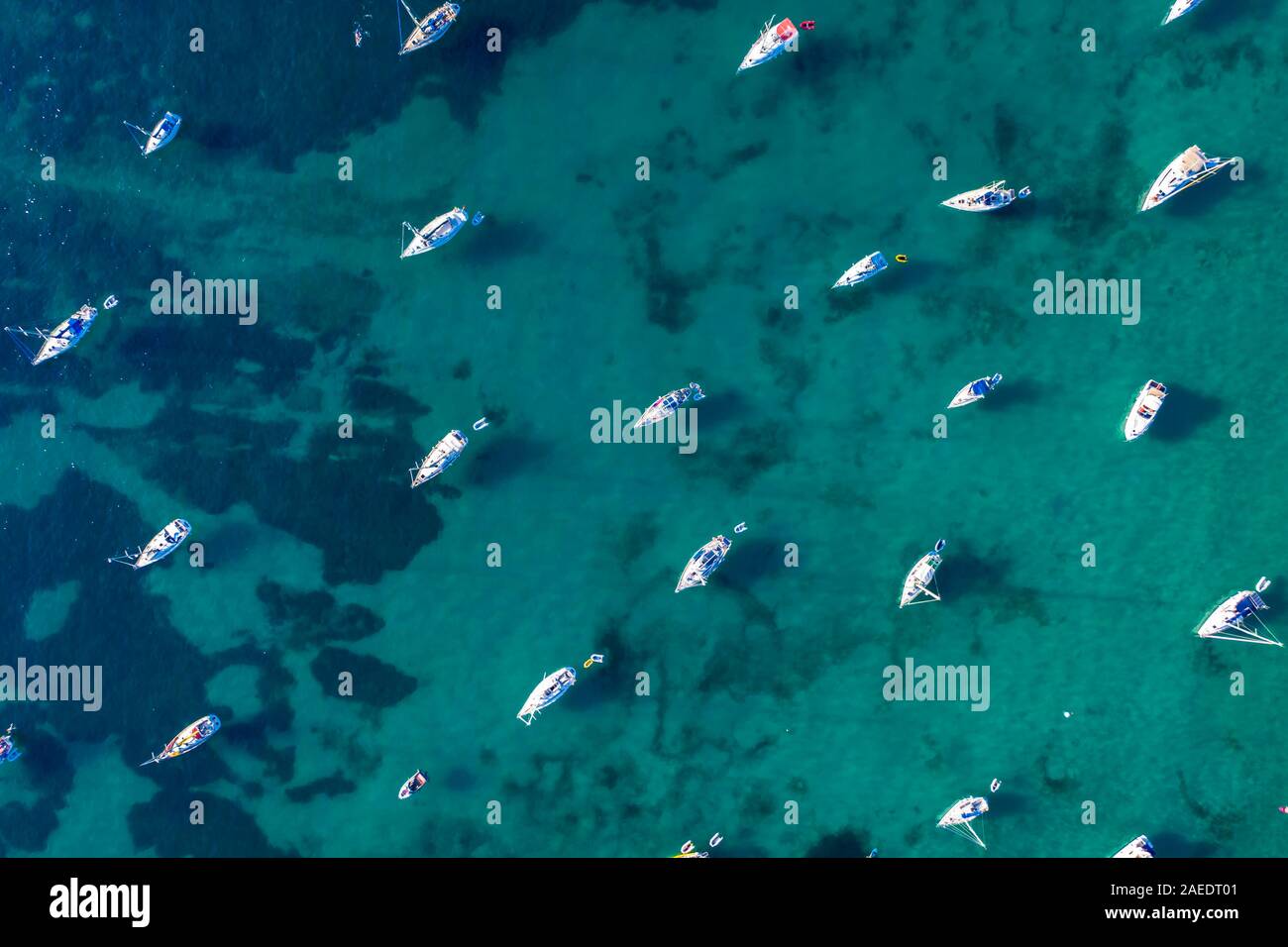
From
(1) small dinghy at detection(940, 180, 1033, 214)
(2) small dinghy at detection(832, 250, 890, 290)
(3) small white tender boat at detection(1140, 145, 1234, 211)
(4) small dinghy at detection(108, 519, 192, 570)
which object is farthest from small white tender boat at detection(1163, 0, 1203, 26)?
(4) small dinghy at detection(108, 519, 192, 570)

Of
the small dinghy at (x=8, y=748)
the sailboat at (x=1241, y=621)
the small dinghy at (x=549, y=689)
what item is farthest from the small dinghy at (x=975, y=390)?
the small dinghy at (x=8, y=748)

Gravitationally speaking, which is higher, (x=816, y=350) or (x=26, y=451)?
(x=816, y=350)

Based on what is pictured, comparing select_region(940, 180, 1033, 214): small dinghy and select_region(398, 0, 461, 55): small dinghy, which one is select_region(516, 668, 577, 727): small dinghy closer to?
select_region(940, 180, 1033, 214): small dinghy

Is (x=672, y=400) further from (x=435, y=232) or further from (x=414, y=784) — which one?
(x=414, y=784)

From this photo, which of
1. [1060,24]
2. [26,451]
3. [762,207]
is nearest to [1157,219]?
[1060,24]

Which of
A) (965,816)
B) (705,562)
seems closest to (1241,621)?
(965,816)
